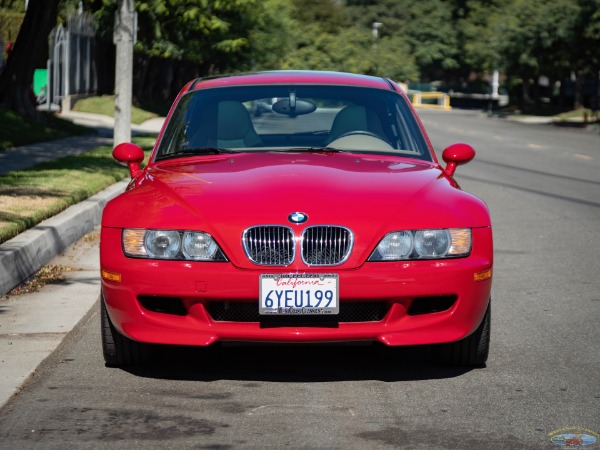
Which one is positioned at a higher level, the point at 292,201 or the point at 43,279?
the point at 292,201

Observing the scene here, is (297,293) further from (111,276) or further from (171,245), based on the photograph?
(111,276)

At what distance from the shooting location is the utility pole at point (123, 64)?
59.7ft

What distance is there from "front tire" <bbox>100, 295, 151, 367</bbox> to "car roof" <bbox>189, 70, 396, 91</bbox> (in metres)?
2.09

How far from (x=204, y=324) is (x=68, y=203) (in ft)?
21.3

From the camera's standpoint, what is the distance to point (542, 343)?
6.97 metres

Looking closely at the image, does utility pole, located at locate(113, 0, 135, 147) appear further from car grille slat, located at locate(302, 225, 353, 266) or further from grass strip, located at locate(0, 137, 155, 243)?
car grille slat, located at locate(302, 225, 353, 266)

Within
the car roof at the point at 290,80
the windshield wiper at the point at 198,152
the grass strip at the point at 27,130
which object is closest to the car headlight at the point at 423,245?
the windshield wiper at the point at 198,152

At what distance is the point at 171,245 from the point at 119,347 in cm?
69

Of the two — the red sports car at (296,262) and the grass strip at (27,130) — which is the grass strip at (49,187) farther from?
the red sports car at (296,262)

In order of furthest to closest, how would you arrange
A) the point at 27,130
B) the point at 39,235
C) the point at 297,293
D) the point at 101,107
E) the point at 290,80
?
the point at 101,107
the point at 27,130
the point at 39,235
the point at 290,80
the point at 297,293

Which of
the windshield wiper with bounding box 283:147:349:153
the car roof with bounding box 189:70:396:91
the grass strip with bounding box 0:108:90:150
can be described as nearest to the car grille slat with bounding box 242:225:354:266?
the windshield wiper with bounding box 283:147:349:153

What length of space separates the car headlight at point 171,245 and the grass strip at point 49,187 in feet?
11.7

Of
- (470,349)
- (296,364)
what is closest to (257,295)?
(296,364)

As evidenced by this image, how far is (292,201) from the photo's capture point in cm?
580
